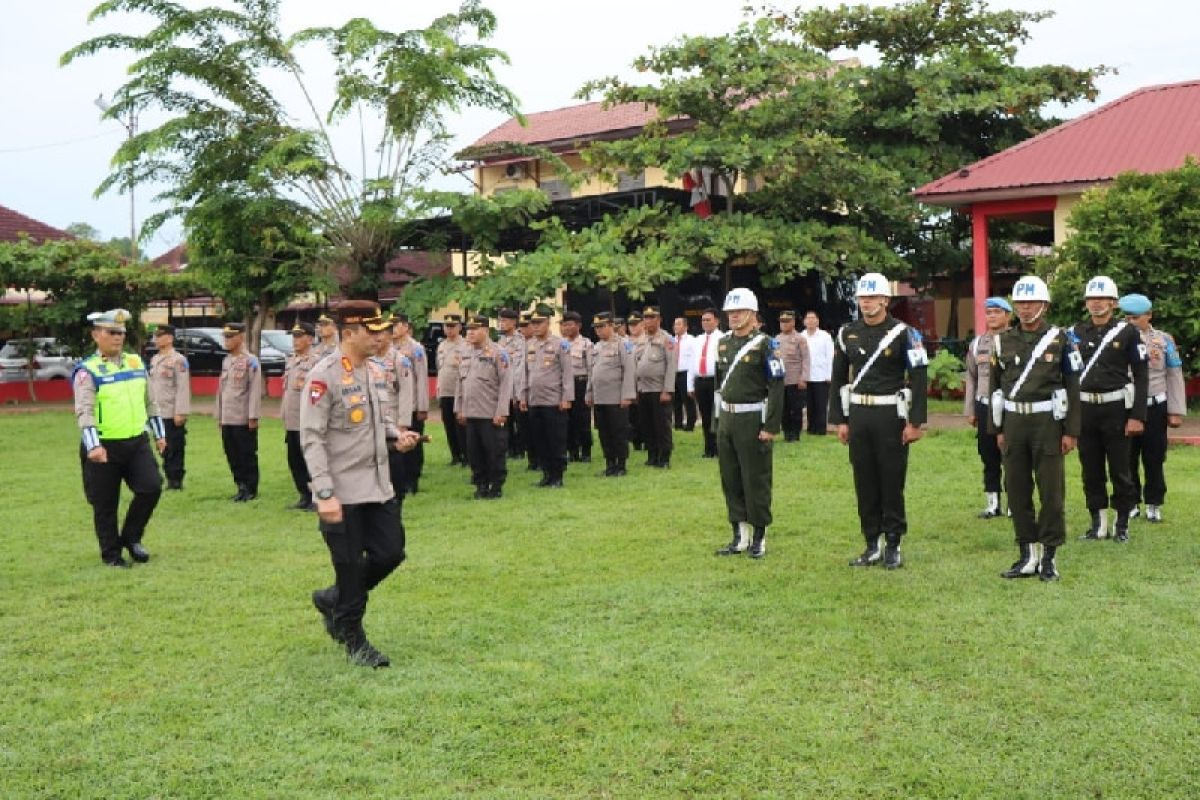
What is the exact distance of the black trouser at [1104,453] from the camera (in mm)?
8102

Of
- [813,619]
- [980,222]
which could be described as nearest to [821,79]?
[980,222]

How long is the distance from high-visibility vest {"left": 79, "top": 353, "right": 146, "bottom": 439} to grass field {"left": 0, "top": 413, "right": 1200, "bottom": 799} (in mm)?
997

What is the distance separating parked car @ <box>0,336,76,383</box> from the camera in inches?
1022

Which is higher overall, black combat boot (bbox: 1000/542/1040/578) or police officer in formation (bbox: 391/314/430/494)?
police officer in formation (bbox: 391/314/430/494)

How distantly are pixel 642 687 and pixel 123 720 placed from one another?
7.23 ft

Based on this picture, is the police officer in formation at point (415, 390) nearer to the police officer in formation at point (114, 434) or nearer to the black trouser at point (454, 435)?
the black trouser at point (454, 435)

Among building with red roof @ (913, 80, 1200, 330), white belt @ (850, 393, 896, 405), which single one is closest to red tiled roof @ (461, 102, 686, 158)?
building with red roof @ (913, 80, 1200, 330)

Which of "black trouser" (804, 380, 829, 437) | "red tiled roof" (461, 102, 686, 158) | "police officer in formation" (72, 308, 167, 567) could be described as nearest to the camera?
"police officer in formation" (72, 308, 167, 567)

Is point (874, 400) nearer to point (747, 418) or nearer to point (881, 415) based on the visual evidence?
point (881, 415)

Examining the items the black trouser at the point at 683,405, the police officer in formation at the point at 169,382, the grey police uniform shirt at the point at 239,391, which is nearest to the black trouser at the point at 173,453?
the police officer in formation at the point at 169,382

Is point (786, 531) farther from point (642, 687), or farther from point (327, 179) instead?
point (327, 179)

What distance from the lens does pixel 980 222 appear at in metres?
19.4

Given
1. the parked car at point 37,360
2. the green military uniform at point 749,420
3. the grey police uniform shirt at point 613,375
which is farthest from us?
the parked car at point 37,360

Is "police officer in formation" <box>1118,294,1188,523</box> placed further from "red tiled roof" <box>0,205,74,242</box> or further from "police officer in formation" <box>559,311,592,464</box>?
"red tiled roof" <box>0,205,74,242</box>
